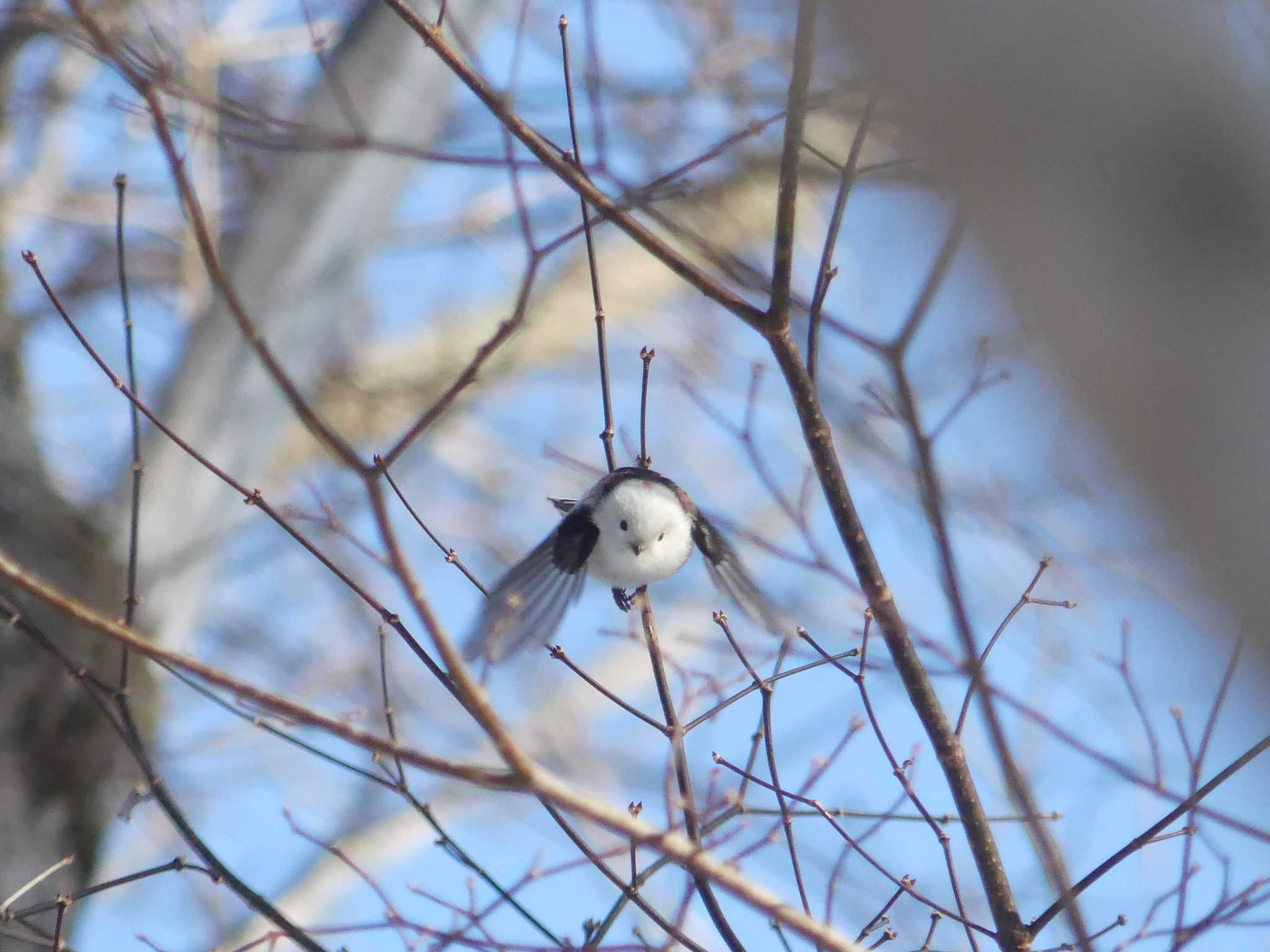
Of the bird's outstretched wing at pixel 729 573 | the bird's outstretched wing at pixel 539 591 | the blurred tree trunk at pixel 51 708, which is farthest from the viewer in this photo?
the blurred tree trunk at pixel 51 708

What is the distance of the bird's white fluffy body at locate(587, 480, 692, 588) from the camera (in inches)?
54.3

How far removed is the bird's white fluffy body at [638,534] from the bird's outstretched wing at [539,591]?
0.06ft

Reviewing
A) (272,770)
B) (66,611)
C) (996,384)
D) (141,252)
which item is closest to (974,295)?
(996,384)

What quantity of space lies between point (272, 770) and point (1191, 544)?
4.98 meters

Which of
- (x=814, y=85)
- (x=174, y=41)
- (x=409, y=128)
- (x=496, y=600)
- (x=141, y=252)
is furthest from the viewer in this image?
(x=141, y=252)

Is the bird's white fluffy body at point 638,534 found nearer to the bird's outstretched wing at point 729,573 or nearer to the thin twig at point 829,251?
the bird's outstretched wing at point 729,573

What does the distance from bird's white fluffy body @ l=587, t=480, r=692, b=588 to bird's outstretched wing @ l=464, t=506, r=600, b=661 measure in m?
0.02

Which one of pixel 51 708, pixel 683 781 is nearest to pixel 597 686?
pixel 683 781

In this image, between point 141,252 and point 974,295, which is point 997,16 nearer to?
point 974,295

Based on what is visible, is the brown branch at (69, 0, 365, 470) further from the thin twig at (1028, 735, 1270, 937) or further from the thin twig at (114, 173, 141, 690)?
the thin twig at (1028, 735, 1270, 937)

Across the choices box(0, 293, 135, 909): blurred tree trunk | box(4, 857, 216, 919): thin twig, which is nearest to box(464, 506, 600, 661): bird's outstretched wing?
box(4, 857, 216, 919): thin twig

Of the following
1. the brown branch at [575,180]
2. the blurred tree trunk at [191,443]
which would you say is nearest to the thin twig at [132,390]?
the brown branch at [575,180]

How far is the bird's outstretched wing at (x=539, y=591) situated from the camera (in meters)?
1.20

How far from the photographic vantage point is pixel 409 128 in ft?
8.18
